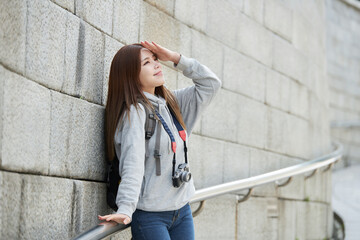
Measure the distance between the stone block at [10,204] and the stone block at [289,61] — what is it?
3.59 meters

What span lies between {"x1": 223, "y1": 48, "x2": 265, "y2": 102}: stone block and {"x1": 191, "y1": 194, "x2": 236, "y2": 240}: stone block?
0.92 metres

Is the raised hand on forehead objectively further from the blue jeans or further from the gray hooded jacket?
the blue jeans

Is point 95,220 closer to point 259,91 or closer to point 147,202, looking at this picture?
point 147,202

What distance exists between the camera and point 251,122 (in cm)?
491

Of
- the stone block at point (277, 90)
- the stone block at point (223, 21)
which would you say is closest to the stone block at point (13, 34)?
the stone block at point (223, 21)

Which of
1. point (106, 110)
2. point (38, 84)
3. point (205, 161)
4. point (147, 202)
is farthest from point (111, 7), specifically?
point (205, 161)

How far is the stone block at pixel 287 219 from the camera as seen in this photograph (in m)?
5.25

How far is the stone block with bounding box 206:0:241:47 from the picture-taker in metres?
4.39

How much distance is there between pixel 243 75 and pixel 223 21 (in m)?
0.52

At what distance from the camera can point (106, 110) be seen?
115 inches

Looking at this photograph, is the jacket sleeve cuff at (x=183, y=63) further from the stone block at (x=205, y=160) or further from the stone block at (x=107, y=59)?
the stone block at (x=205, y=160)

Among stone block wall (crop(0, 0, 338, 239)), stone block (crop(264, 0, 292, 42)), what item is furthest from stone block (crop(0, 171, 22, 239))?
stone block (crop(264, 0, 292, 42))

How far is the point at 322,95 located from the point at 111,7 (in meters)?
4.42

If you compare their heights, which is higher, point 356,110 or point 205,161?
point 356,110
